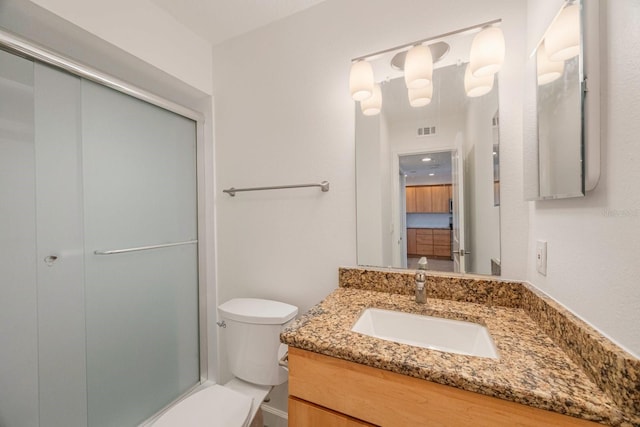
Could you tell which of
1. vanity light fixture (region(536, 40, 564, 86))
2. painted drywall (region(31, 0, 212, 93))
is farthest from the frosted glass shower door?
vanity light fixture (region(536, 40, 564, 86))

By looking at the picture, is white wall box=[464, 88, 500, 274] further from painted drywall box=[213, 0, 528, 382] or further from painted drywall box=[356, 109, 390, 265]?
painted drywall box=[356, 109, 390, 265]

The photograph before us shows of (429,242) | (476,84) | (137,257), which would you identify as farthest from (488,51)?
(137,257)

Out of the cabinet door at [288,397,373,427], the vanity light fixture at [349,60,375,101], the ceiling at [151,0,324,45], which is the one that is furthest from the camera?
the ceiling at [151,0,324,45]

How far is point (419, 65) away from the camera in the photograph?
1.07 metres

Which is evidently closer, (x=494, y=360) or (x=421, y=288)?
(x=494, y=360)

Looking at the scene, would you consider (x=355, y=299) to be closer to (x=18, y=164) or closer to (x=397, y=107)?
(x=397, y=107)

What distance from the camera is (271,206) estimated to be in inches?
58.7

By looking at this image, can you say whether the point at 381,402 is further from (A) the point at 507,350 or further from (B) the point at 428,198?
(B) the point at 428,198

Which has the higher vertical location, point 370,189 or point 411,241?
point 370,189

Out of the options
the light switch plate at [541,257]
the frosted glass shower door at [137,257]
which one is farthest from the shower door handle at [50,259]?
the light switch plate at [541,257]

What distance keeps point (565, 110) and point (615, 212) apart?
32 cm

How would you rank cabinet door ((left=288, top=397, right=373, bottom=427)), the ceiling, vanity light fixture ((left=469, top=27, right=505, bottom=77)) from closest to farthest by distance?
cabinet door ((left=288, top=397, right=373, bottom=427)) → vanity light fixture ((left=469, top=27, right=505, bottom=77)) → the ceiling

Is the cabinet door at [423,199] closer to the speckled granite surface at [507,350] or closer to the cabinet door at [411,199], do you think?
the cabinet door at [411,199]

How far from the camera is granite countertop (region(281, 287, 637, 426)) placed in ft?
1.65
